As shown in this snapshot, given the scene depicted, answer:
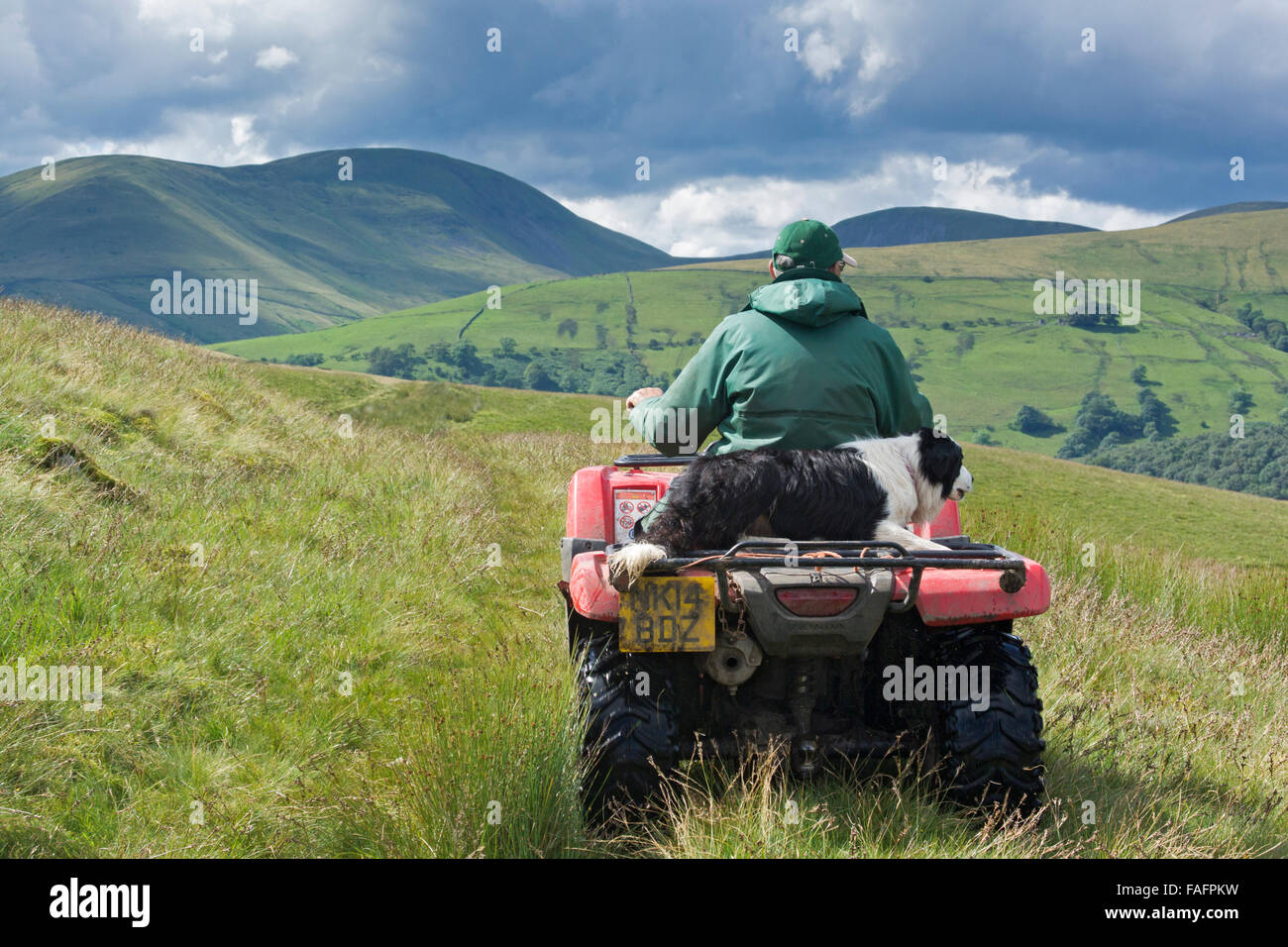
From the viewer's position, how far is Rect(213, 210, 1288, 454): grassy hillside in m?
108

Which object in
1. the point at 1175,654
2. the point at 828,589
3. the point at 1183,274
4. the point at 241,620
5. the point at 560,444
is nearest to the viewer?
the point at 828,589

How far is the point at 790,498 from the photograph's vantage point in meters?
3.69

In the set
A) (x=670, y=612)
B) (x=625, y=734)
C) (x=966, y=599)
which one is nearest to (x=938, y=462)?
(x=966, y=599)

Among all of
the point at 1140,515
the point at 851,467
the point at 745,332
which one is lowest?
the point at 1140,515

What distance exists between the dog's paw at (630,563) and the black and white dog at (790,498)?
261 mm

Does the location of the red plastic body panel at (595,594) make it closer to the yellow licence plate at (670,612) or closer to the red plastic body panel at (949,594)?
the red plastic body panel at (949,594)

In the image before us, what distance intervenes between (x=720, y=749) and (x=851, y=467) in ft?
3.89

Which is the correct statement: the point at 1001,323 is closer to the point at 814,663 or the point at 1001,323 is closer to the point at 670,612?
the point at 814,663

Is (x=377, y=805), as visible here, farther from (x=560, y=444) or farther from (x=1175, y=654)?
(x=560, y=444)

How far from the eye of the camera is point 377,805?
11.4 feet

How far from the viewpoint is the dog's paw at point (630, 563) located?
320cm

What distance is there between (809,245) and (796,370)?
67 cm
